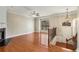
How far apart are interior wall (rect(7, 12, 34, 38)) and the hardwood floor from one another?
0.28 feet

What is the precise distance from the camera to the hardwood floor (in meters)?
1.67

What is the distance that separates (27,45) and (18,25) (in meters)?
0.37

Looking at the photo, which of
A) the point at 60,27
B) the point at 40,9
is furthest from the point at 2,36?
the point at 60,27

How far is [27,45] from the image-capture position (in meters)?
1.70

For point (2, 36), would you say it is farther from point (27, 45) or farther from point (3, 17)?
point (27, 45)

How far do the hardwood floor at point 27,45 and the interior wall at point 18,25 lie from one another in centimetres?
9

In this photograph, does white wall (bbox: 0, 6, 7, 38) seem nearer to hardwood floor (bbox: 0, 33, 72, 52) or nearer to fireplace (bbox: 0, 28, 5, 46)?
fireplace (bbox: 0, 28, 5, 46)

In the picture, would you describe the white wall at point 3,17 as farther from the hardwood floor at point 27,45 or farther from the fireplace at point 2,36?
the hardwood floor at point 27,45

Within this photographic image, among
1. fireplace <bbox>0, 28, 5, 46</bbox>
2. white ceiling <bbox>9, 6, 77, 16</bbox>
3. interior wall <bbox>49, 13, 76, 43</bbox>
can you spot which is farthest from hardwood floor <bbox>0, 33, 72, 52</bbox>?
white ceiling <bbox>9, 6, 77, 16</bbox>

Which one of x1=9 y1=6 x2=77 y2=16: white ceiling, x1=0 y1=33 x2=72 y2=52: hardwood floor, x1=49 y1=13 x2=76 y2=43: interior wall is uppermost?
x1=9 y1=6 x2=77 y2=16: white ceiling

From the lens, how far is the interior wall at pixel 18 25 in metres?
1.67
